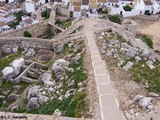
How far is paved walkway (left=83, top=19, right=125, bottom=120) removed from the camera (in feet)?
61.4

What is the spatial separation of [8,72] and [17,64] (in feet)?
4.75

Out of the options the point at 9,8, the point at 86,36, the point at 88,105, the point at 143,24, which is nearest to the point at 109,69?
the point at 88,105

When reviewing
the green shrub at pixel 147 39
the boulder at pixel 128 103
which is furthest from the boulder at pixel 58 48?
the green shrub at pixel 147 39

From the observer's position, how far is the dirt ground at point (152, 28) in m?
45.5

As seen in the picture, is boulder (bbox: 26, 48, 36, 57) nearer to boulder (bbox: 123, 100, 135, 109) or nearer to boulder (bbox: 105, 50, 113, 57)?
boulder (bbox: 105, 50, 113, 57)

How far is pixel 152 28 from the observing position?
4953 centimetres

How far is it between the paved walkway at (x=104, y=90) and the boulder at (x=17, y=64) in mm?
6839

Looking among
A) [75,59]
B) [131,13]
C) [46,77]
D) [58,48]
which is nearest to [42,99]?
[46,77]

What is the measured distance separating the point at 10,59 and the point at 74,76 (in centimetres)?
Result: 1023

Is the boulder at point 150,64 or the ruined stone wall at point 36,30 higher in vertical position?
the ruined stone wall at point 36,30

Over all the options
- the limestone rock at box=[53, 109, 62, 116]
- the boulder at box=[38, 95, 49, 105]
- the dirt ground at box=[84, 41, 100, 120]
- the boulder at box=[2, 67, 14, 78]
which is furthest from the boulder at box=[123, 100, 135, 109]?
the boulder at box=[2, 67, 14, 78]

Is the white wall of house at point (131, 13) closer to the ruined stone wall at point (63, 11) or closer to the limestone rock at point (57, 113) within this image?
the ruined stone wall at point (63, 11)

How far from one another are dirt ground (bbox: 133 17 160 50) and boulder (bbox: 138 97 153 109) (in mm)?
24825

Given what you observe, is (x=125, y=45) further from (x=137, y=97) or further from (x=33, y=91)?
(x=33, y=91)
